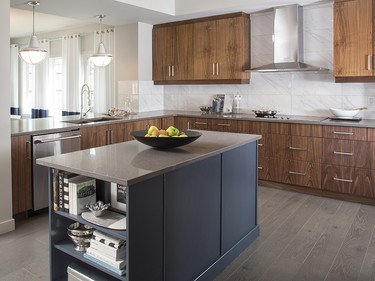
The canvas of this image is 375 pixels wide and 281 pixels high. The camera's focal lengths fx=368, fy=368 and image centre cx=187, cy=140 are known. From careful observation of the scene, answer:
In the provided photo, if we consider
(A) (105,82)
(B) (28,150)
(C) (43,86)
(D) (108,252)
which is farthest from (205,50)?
(C) (43,86)

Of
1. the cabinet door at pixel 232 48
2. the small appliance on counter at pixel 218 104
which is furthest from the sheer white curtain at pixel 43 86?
the cabinet door at pixel 232 48

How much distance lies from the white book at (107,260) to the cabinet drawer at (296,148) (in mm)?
3071

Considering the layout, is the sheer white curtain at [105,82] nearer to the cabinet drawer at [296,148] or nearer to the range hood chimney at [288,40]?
the range hood chimney at [288,40]

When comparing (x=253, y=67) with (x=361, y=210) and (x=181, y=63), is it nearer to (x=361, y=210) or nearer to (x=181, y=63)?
(x=181, y=63)

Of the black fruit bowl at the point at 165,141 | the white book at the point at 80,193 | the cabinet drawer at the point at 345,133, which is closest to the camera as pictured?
the white book at the point at 80,193

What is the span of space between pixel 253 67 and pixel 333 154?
5.90 ft

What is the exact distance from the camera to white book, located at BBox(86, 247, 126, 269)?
1.94 metres

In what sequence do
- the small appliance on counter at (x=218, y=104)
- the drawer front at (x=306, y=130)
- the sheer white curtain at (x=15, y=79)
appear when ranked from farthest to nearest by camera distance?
the sheer white curtain at (x=15, y=79)
the small appliance on counter at (x=218, y=104)
the drawer front at (x=306, y=130)

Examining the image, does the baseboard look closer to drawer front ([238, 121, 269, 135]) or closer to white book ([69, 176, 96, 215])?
white book ([69, 176, 96, 215])

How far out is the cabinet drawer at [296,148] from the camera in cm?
436

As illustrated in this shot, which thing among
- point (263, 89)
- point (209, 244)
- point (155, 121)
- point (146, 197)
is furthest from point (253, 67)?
point (146, 197)

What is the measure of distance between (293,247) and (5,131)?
265cm

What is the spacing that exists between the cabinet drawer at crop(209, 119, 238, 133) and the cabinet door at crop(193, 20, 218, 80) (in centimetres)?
74

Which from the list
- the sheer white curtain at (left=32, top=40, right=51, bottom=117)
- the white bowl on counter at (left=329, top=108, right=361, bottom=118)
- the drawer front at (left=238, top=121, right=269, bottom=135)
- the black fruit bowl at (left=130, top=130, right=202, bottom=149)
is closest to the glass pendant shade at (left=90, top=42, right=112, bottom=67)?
the drawer front at (left=238, top=121, right=269, bottom=135)
